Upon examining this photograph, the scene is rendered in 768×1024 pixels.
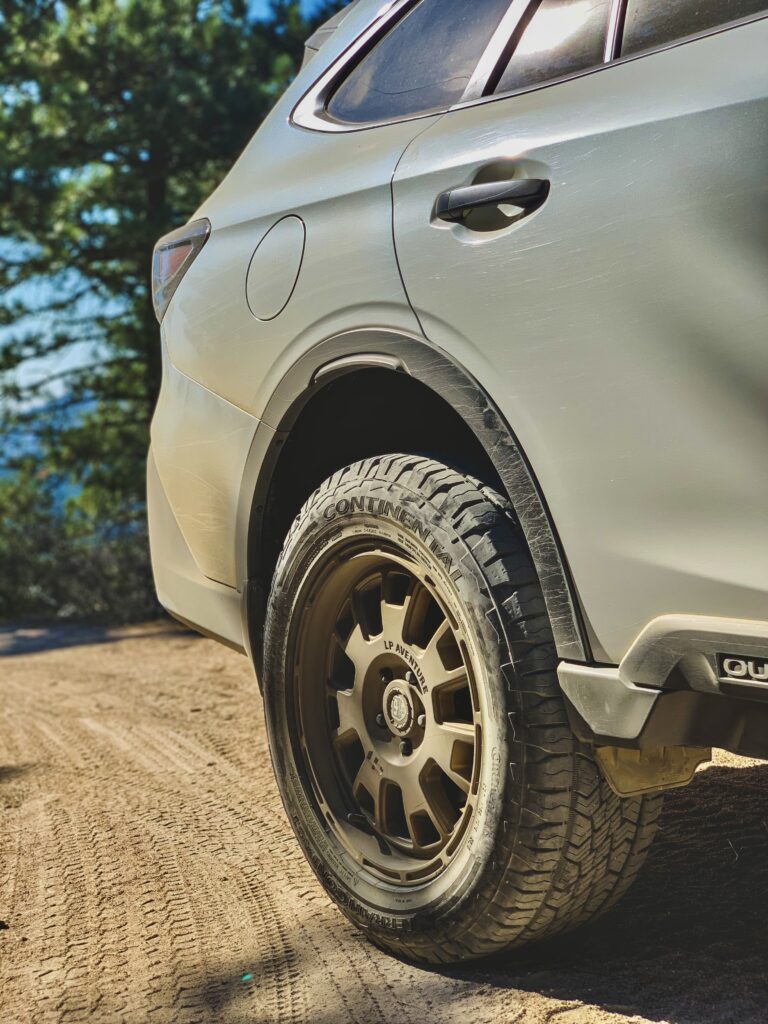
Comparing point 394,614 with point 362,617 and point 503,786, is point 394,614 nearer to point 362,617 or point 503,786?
point 362,617

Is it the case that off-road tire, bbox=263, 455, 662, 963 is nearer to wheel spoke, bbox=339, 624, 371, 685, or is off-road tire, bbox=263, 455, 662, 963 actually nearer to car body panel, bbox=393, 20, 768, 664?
car body panel, bbox=393, 20, 768, 664

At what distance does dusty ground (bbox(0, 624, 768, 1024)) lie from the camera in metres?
2.30

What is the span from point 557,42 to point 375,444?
100cm

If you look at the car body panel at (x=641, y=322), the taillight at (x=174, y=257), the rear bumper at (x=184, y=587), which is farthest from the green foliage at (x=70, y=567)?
the car body panel at (x=641, y=322)

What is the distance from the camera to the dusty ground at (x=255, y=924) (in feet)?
7.56

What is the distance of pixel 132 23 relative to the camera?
40.9ft

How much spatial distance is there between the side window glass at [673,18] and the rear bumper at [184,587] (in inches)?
63.5

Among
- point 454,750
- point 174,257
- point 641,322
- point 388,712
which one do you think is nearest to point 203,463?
point 174,257

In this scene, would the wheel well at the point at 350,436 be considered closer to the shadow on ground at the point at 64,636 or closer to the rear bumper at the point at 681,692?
the rear bumper at the point at 681,692

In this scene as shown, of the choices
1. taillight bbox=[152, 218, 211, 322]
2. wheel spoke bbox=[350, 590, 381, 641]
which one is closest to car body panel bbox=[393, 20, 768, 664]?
wheel spoke bbox=[350, 590, 381, 641]

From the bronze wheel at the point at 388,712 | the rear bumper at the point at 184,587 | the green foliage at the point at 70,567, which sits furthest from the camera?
the green foliage at the point at 70,567

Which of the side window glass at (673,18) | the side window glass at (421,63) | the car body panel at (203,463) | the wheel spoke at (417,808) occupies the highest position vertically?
the side window glass at (421,63)

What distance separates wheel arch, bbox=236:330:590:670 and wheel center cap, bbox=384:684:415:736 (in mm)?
516

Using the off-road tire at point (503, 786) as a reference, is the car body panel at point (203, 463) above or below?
above
